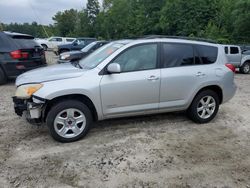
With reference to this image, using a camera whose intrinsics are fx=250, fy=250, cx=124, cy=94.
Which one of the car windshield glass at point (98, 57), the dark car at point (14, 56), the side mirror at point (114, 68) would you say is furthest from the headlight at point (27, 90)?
the dark car at point (14, 56)

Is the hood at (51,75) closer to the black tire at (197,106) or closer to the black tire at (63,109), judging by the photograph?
the black tire at (63,109)

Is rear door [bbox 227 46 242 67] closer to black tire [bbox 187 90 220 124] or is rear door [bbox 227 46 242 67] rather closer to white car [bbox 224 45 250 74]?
white car [bbox 224 45 250 74]

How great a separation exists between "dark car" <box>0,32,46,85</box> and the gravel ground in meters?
3.07

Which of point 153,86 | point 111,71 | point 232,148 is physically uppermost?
point 111,71

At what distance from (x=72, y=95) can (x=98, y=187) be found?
1.63m

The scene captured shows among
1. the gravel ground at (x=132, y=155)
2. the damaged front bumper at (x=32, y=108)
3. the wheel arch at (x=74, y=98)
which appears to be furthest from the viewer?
the wheel arch at (x=74, y=98)

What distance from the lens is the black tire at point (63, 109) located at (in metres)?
3.94

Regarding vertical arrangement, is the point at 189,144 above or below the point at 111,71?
below

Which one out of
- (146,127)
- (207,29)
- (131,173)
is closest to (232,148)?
(146,127)

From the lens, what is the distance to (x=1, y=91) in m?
7.49

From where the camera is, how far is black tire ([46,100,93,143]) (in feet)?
12.9

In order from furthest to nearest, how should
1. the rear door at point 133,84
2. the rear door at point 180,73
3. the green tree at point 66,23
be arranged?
the green tree at point 66,23 → the rear door at point 180,73 → the rear door at point 133,84

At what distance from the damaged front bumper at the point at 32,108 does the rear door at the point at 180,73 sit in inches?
83.7

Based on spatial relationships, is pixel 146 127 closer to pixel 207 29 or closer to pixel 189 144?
pixel 189 144
